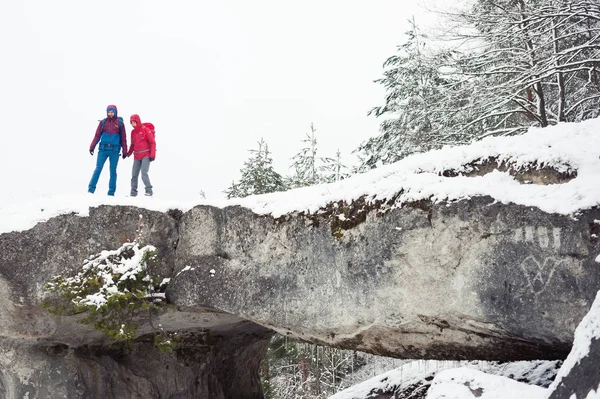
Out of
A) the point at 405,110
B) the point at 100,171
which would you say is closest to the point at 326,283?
the point at 100,171

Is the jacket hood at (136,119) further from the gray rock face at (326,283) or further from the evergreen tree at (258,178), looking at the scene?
the evergreen tree at (258,178)

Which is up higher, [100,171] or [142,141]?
[142,141]

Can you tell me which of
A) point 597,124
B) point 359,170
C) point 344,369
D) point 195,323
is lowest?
point 344,369

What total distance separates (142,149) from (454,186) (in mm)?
5309

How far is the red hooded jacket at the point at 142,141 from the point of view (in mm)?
9117

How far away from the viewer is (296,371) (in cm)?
1839

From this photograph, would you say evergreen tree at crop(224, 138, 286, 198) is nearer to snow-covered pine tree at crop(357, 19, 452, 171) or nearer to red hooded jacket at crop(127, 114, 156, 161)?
snow-covered pine tree at crop(357, 19, 452, 171)

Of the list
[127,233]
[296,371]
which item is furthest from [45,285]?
[296,371]

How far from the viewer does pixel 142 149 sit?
9.14m

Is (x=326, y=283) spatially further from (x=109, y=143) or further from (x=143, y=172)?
(x=109, y=143)

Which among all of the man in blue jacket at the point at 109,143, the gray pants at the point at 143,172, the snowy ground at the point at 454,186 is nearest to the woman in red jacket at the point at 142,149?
the gray pants at the point at 143,172

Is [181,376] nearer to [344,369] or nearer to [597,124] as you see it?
[597,124]

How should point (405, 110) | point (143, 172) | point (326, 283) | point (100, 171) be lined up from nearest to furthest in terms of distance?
point (326, 283)
point (100, 171)
point (143, 172)
point (405, 110)

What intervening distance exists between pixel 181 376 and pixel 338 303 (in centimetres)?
395
